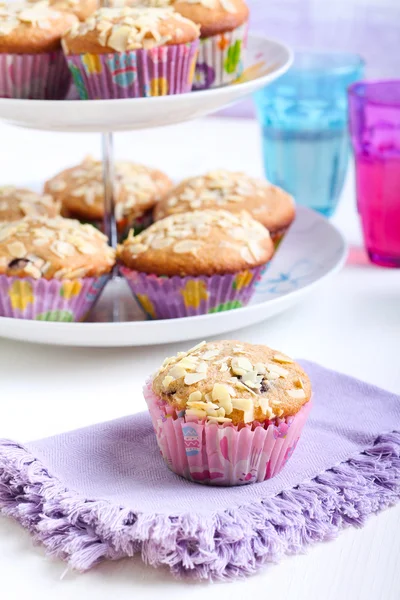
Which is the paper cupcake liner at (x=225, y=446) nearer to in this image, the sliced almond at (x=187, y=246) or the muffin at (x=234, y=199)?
the sliced almond at (x=187, y=246)

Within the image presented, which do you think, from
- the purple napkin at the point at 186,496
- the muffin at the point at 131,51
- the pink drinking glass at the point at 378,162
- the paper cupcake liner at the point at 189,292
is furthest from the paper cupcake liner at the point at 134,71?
the purple napkin at the point at 186,496

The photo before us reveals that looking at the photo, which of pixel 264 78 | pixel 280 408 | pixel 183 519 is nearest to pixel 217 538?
pixel 183 519

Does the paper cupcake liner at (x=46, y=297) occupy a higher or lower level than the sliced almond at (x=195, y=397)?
lower

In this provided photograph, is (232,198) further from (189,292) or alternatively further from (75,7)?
(75,7)

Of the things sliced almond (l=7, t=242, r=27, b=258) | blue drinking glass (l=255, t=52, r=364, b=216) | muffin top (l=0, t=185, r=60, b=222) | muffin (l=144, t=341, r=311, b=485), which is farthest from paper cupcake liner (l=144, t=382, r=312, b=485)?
blue drinking glass (l=255, t=52, r=364, b=216)

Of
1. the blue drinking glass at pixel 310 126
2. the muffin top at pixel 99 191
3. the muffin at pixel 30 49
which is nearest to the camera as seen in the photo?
the muffin at pixel 30 49

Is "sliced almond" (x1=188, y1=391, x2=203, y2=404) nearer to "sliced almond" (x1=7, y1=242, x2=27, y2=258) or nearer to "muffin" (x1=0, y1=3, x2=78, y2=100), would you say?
"sliced almond" (x1=7, y1=242, x2=27, y2=258)
